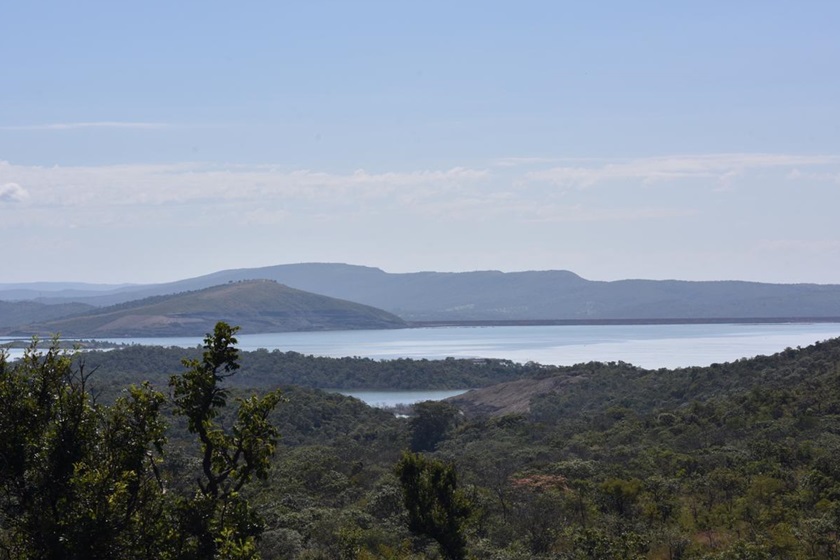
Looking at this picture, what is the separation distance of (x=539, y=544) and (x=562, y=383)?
2469 inches

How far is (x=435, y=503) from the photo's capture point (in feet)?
75.9

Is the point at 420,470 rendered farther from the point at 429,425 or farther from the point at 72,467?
the point at 429,425

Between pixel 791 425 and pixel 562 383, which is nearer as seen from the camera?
pixel 791 425

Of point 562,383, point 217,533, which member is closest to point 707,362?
point 562,383

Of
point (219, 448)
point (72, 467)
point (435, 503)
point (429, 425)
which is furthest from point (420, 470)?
point (429, 425)

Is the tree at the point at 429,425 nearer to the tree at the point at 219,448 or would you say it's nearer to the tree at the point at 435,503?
the tree at the point at 435,503

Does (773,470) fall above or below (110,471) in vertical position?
below

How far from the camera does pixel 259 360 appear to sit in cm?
13212

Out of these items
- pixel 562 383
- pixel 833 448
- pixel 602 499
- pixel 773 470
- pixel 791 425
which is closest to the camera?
pixel 602 499

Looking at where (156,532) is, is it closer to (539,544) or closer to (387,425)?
(539,544)

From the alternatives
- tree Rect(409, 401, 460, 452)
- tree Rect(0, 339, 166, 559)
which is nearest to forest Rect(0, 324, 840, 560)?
tree Rect(0, 339, 166, 559)

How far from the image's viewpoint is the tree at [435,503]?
22750mm

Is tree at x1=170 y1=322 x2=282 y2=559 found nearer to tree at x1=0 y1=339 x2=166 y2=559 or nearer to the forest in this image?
the forest

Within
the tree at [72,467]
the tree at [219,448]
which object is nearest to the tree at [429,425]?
the tree at [219,448]
